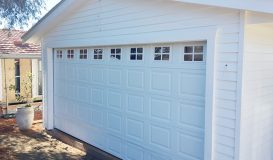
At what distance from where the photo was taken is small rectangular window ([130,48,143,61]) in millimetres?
6344

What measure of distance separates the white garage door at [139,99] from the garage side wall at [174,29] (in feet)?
0.98

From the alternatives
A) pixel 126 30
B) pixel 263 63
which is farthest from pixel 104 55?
pixel 263 63

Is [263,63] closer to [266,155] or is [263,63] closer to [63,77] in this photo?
[266,155]

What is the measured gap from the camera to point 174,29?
5375mm

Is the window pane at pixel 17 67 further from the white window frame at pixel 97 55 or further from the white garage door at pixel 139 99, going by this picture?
the white window frame at pixel 97 55

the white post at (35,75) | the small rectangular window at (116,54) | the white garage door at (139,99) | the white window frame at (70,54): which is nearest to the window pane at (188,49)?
the white garage door at (139,99)

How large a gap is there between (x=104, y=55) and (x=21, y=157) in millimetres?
3256

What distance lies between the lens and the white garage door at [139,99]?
17.5ft

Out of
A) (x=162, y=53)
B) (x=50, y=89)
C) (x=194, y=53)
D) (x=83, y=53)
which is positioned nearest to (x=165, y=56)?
(x=162, y=53)

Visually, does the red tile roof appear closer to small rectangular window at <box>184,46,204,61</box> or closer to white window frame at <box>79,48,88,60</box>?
white window frame at <box>79,48,88,60</box>

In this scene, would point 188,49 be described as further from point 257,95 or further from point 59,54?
point 59,54

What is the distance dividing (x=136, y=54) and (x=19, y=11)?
3.48 m

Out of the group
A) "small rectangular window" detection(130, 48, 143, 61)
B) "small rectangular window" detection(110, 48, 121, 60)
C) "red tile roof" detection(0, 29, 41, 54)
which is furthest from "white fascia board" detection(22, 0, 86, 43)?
"red tile roof" detection(0, 29, 41, 54)

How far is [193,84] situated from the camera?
17.3ft
